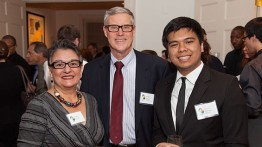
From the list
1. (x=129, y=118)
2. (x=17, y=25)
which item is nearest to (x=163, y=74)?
(x=129, y=118)

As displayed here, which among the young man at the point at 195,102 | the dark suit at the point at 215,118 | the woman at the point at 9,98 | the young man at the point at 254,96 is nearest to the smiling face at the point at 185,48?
the young man at the point at 195,102

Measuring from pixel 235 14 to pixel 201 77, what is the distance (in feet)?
8.39

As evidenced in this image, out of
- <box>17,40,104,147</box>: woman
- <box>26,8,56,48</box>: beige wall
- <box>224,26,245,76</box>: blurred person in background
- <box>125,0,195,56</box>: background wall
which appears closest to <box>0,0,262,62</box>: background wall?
<box>125,0,195,56</box>: background wall

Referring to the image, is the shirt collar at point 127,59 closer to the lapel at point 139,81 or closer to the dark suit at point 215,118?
the lapel at point 139,81

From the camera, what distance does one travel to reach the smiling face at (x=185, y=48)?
66.2 inches

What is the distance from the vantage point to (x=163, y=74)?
83.2 inches

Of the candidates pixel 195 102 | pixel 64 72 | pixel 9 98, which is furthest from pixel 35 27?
pixel 195 102

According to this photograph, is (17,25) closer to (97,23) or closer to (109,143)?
(109,143)

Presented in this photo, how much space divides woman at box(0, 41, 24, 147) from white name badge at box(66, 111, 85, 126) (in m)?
1.59

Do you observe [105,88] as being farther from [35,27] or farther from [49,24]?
[49,24]

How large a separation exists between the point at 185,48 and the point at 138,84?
527 mm

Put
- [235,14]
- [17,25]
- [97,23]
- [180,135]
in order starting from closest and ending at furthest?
[180,135], [235,14], [17,25], [97,23]

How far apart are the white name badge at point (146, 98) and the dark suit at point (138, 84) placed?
0.03 m

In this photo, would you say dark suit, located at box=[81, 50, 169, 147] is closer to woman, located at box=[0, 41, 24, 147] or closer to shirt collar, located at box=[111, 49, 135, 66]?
shirt collar, located at box=[111, 49, 135, 66]
